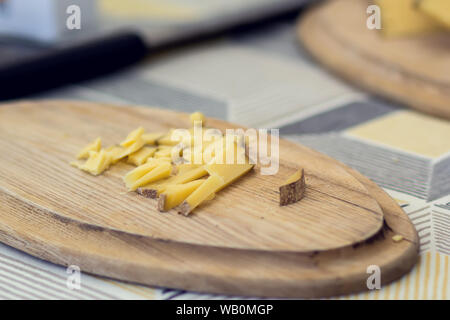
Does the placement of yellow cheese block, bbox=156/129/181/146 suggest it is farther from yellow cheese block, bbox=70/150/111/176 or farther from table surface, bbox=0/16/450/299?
table surface, bbox=0/16/450/299

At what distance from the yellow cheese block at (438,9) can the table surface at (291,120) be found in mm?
232

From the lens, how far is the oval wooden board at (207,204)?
0.81 meters

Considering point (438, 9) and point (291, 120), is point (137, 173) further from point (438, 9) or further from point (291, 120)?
point (438, 9)

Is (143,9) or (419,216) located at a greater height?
(143,9)

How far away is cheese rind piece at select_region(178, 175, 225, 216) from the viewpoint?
0.85 meters

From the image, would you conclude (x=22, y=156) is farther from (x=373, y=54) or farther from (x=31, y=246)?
(x=373, y=54)

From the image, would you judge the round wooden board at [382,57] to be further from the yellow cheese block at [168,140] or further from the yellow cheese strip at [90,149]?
the yellow cheese strip at [90,149]

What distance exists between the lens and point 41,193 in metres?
0.93

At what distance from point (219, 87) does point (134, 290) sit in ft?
2.90

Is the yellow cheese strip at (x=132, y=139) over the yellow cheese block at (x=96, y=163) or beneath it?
over

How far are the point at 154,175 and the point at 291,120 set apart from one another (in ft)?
1.80

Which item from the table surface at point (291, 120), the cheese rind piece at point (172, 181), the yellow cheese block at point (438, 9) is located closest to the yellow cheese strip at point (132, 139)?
the cheese rind piece at point (172, 181)

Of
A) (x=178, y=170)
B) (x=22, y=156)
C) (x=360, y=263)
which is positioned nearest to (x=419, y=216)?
(x=360, y=263)

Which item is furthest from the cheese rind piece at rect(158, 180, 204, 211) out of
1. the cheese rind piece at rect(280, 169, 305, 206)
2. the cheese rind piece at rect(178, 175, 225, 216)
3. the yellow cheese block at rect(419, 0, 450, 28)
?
the yellow cheese block at rect(419, 0, 450, 28)
